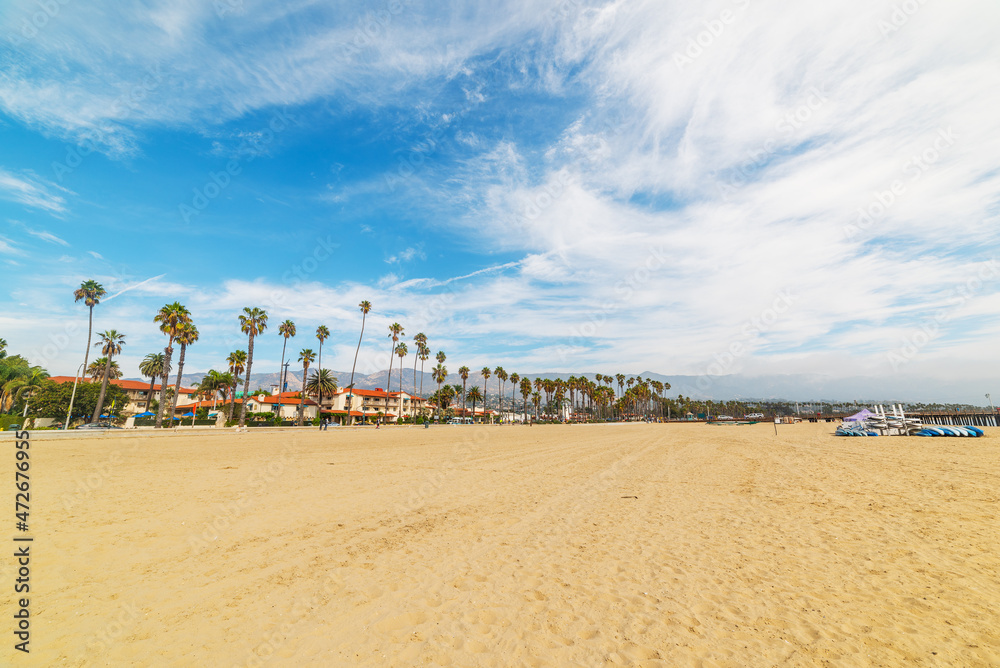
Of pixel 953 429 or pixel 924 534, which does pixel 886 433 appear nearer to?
pixel 953 429

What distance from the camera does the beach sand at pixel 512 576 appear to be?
443 cm

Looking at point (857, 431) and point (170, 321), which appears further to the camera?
point (170, 321)

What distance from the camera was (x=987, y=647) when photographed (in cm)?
429

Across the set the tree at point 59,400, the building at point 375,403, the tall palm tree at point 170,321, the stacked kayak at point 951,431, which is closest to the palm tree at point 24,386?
the tree at point 59,400

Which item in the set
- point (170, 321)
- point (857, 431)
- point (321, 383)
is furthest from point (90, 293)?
point (857, 431)

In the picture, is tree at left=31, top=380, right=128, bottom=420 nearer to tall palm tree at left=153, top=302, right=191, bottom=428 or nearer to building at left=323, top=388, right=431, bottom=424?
tall palm tree at left=153, top=302, right=191, bottom=428

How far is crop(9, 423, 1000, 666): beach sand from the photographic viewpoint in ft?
14.5

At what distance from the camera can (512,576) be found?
21.2 ft

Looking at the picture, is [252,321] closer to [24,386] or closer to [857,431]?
[24,386]

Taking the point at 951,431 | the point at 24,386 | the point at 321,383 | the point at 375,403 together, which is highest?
the point at 321,383

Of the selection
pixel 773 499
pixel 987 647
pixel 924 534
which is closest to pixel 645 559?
pixel 987 647

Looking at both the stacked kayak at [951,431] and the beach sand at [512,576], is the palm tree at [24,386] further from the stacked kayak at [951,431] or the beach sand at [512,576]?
the stacked kayak at [951,431]

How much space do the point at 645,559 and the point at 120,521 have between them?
11596 mm

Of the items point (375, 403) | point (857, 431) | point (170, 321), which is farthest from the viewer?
point (375, 403)
